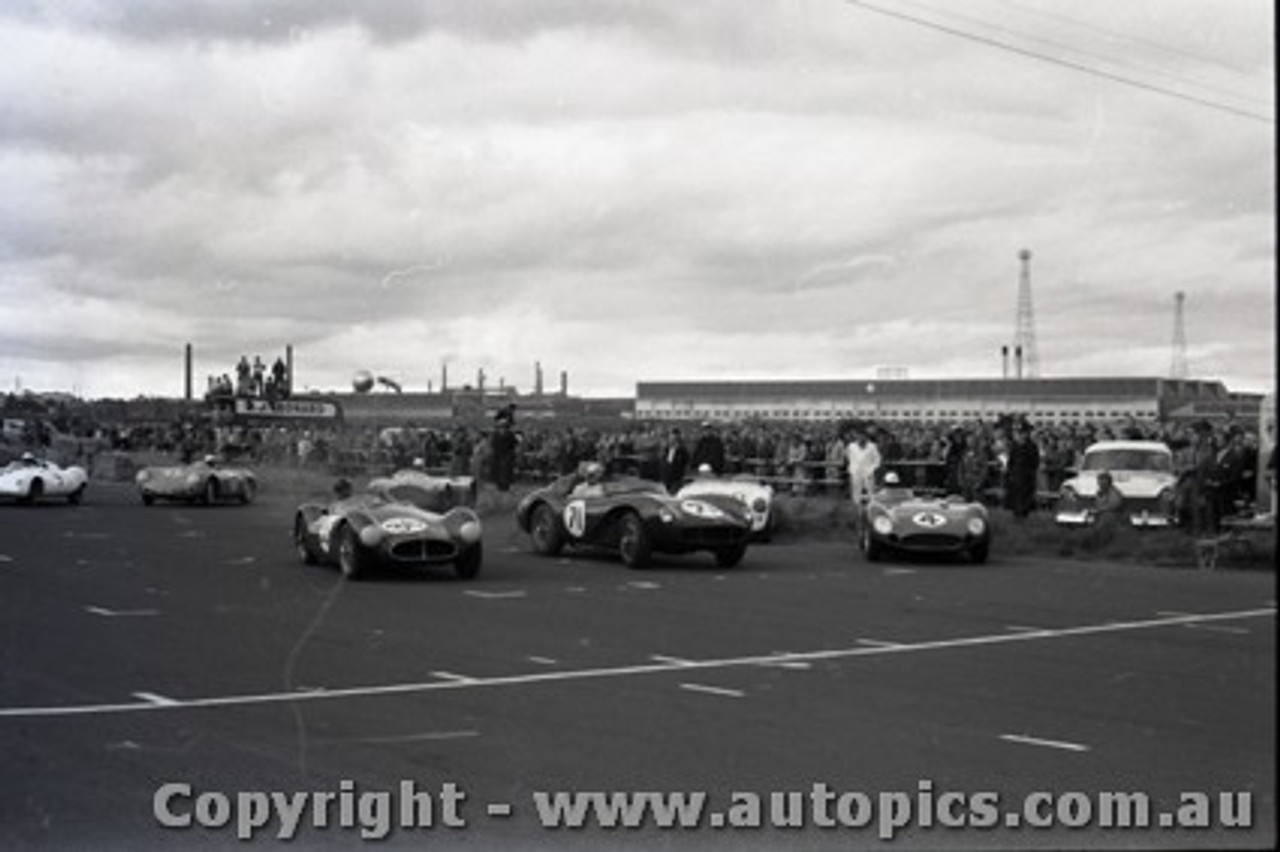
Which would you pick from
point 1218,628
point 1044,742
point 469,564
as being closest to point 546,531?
point 469,564

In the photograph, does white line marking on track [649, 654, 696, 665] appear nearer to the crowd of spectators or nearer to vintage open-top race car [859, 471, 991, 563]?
the crowd of spectators

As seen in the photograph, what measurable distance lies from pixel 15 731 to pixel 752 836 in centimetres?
416

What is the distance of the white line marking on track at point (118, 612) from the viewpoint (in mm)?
13375

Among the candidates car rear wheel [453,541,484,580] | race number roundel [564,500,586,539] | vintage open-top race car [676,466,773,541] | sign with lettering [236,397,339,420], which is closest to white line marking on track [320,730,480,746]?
car rear wheel [453,541,484,580]

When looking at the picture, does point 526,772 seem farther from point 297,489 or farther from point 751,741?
point 297,489

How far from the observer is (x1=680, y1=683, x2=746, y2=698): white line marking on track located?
31.0ft

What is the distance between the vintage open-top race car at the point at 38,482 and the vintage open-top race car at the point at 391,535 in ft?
53.5

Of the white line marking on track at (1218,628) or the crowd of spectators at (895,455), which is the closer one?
the white line marking on track at (1218,628)

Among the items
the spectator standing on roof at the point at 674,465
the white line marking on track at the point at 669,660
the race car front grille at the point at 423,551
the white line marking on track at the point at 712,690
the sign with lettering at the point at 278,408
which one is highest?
the sign with lettering at the point at 278,408

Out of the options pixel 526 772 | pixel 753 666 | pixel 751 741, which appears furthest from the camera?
pixel 753 666

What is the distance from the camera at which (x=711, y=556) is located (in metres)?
20.9

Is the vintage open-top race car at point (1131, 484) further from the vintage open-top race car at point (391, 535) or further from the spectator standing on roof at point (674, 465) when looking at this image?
the vintage open-top race car at point (391, 535)

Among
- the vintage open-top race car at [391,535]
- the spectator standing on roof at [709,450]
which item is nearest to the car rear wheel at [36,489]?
the spectator standing on roof at [709,450]

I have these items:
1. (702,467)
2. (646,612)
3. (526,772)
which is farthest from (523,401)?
(526,772)
